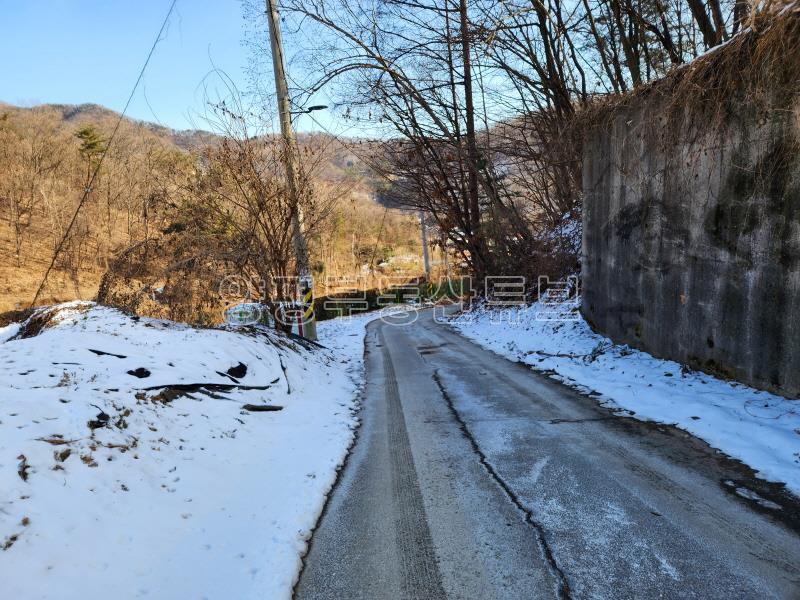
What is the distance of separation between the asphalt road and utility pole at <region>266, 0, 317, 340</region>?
19.3 feet

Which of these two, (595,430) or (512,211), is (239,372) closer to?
(595,430)

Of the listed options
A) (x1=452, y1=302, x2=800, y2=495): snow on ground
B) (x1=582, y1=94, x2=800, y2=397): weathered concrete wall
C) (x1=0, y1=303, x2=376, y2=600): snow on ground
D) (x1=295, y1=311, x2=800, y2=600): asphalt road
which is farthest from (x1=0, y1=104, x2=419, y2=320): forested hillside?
(x1=295, y1=311, x2=800, y2=600): asphalt road

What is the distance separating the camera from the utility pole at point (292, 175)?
370 inches

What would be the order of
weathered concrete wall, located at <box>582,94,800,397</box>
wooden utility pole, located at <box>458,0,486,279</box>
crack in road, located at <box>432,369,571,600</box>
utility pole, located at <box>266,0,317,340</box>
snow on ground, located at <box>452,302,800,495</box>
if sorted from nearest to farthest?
crack in road, located at <box>432,369,571,600</box> → snow on ground, located at <box>452,302,800,495</box> → weathered concrete wall, located at <box>582,94,800,397</box> → utility pole, located at <box>266,0,317,340</box> → wooden utility pole, located at <box>458,0,486,279</box>

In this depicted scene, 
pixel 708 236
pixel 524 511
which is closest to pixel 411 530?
pixel 524 511

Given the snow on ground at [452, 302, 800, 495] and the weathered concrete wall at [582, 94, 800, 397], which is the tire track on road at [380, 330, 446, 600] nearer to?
the snow on ground at [452, 302, 800, 495]

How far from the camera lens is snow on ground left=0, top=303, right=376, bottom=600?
2145 millimetres

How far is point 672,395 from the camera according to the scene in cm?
495

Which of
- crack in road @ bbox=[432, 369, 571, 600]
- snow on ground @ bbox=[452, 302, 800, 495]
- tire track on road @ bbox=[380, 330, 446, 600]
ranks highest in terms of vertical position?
snow on ground @ bbox=[452, 302, 800, 495]

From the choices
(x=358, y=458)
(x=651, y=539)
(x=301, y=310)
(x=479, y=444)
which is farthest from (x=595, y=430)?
(x=301, y=310)

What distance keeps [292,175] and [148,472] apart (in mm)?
7399

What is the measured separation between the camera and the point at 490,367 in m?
7.38

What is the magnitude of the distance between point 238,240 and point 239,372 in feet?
15.5

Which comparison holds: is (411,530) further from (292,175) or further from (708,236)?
(292,175)
